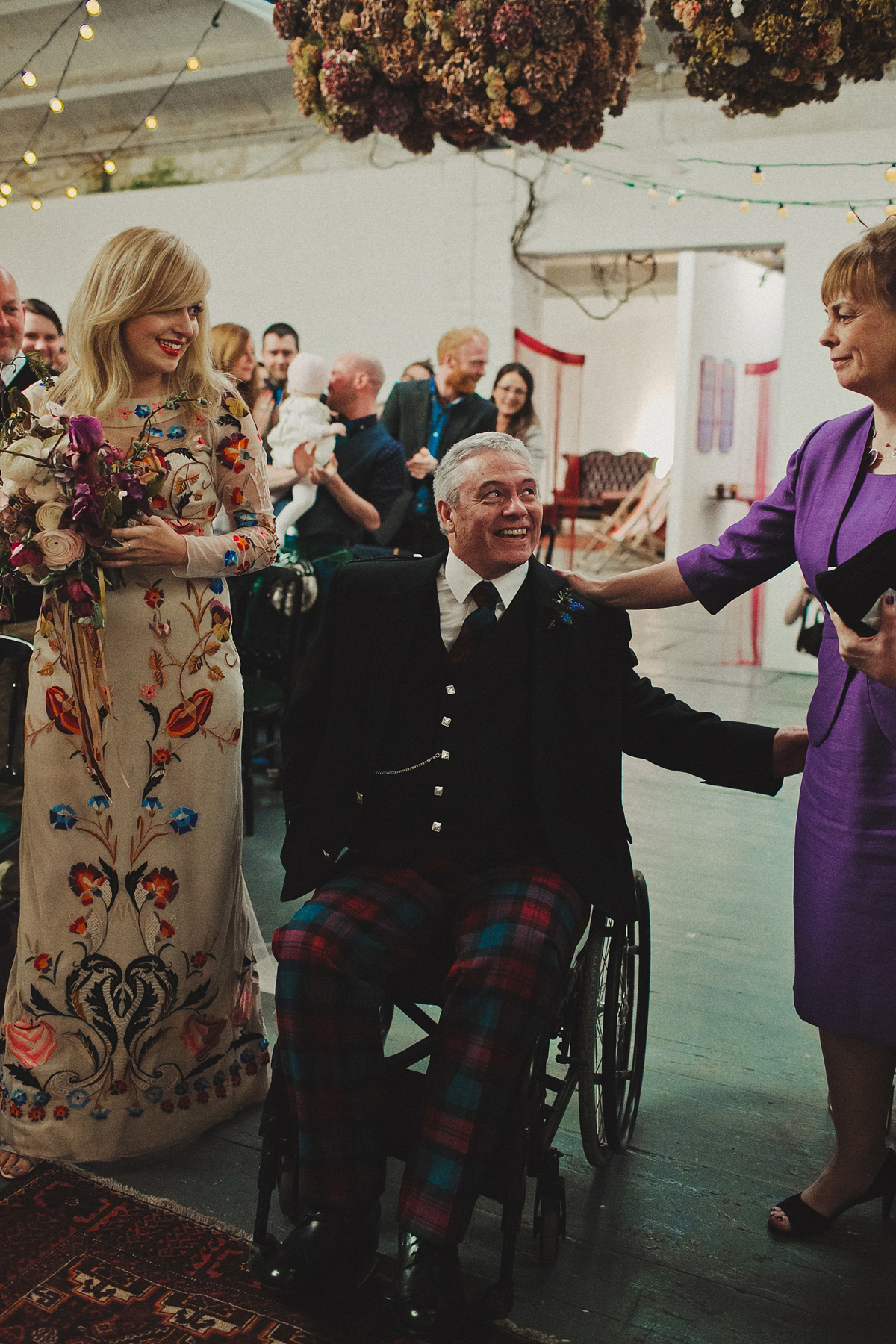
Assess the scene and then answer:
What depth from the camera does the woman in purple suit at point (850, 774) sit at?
1.84 meters

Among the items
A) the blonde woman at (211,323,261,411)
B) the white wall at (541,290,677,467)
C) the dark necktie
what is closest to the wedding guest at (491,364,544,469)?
the blonde woman at (211,323,261,411)

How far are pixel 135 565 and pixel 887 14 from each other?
1.84 meters

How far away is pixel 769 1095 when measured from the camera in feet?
8.30

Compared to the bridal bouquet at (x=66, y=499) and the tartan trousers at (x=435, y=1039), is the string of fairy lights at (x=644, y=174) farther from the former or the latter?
the tartan trousers at (x=435, y=1039)

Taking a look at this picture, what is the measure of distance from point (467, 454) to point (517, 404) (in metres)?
4.05

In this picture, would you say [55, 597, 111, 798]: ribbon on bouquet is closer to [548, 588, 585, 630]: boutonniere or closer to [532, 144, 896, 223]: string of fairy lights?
[548, 588, 585, 630]: boutonniere

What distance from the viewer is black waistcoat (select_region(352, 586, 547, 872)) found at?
6.62 feet

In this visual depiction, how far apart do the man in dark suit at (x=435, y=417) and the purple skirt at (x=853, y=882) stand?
11.2ft

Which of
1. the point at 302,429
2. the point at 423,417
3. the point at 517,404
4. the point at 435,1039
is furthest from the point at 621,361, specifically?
the point at 435,1039

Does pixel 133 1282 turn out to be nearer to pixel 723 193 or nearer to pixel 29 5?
pixel 723 193

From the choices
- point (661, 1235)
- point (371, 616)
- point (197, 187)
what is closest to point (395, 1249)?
point (661, 1235)

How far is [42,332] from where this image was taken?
16.7 ft

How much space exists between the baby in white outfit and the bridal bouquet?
8.20ft

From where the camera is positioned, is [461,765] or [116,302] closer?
[461,765]
